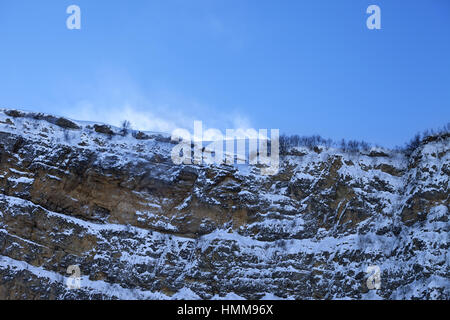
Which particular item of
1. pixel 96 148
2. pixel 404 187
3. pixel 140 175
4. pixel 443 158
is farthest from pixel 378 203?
pixel 96 148

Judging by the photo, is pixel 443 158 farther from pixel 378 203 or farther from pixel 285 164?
pixel 285 164

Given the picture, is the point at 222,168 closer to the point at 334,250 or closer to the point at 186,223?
the point at 186,223

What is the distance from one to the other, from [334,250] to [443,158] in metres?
11.2

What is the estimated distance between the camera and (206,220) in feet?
160

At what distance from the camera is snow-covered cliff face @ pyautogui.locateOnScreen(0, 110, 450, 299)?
44.7 metres

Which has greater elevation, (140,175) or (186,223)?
(140,175)

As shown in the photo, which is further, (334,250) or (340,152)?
(340,152)

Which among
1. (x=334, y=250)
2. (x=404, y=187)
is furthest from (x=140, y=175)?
(x=404, y=187)

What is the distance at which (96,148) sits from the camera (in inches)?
1992

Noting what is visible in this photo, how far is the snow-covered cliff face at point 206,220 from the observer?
147ft

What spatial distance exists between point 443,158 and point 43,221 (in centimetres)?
2982
